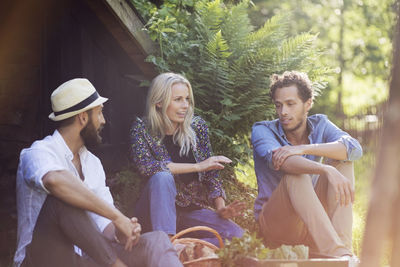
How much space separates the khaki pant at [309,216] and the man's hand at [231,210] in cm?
19

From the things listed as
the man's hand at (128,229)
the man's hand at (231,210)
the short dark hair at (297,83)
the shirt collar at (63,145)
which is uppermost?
the short dark hair at (297,83)

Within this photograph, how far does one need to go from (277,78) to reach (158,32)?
5.11 ft

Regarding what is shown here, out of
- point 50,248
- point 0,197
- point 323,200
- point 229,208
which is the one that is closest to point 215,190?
point 229,208

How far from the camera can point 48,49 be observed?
5.51m

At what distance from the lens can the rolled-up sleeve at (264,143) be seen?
4.32 meters

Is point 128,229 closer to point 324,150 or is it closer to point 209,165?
point 209,165

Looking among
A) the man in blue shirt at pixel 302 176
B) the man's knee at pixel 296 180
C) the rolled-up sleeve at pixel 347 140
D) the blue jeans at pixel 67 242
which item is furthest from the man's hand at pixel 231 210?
the blue jeans at pixel 67 242

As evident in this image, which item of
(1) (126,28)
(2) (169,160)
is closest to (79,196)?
(2) (169,160)

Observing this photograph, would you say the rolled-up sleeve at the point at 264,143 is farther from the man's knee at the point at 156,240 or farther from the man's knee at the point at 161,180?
the man's knee at the point at 156,240

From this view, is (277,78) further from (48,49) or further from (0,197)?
(0,197)

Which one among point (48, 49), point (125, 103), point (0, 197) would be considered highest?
point (48, 49)

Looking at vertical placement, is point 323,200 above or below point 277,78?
below

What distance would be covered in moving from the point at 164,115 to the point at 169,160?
40 centimetres

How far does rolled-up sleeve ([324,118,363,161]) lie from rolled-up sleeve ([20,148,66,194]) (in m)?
2.16
